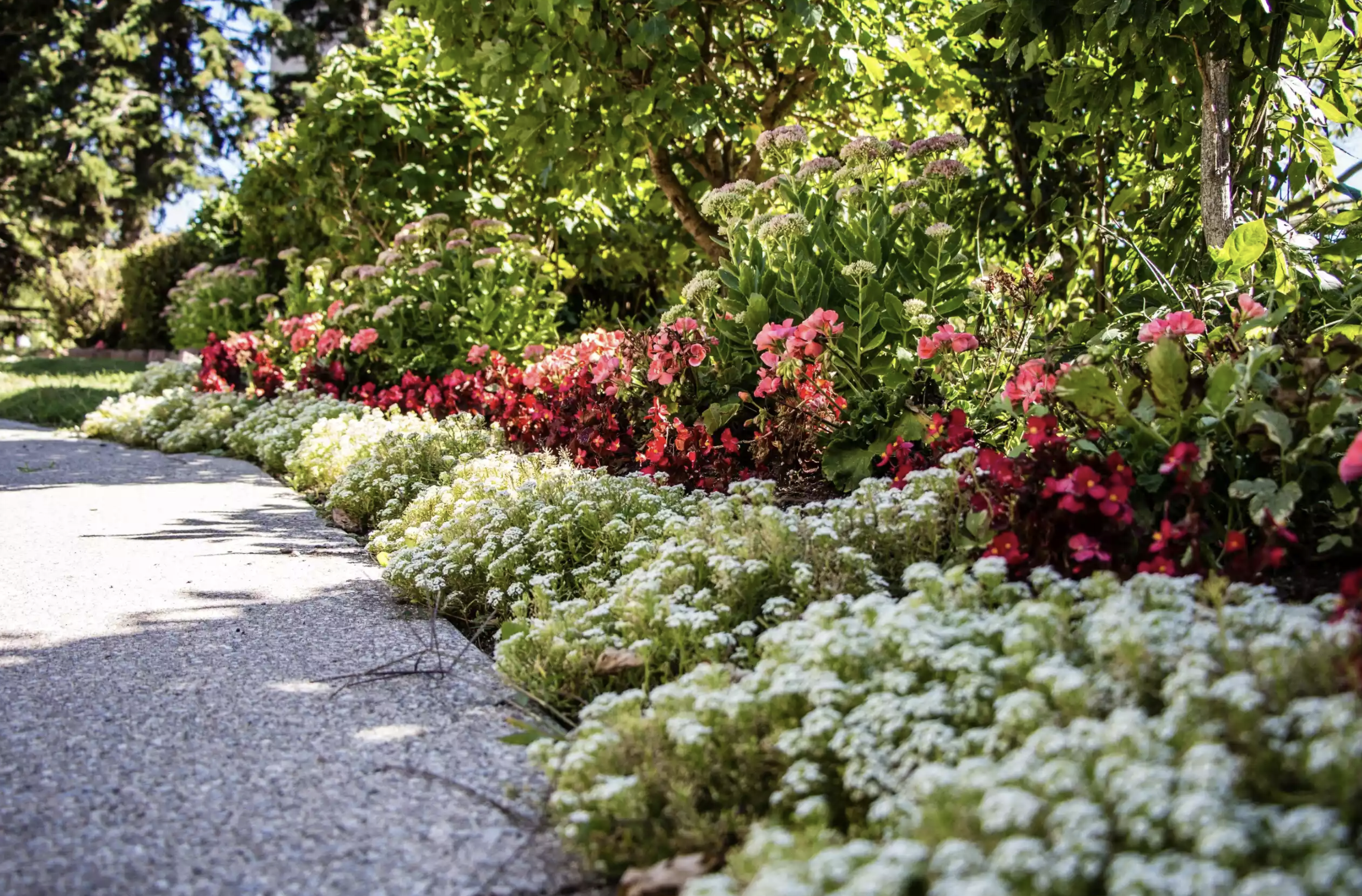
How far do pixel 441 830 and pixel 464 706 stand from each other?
1.92ft

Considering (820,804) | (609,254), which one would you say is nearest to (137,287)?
(609,254)

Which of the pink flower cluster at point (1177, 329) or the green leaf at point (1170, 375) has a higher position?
the pink flower cluster at point (1177, 329)

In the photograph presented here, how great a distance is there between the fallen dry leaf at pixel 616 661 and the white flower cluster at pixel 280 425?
409cm

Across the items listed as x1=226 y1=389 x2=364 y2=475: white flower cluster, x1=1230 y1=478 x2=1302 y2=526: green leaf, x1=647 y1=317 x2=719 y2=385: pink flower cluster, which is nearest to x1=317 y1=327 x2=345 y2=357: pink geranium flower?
x1=226 y1=389 x2=364 y2=475: white flower cluster

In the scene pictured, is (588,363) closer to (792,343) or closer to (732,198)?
(732,198)

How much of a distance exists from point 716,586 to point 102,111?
76.2 feet

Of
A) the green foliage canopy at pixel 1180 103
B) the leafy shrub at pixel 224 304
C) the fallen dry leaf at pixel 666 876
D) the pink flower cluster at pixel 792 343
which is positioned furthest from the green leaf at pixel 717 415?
the leafy shrub at pixel 224 304

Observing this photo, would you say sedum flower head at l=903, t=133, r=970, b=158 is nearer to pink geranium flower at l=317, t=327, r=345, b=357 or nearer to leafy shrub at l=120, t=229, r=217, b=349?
pink geranium flower at l=317, t=327, r=345, b=357

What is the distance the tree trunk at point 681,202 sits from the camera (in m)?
6.54

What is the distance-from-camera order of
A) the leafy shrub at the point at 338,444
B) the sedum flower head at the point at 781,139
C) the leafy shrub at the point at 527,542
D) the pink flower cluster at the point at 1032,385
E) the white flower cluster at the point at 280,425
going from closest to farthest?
the pink flower cluster at the point at 1032,385
the leafy shrub at the point at 527,542
the sedum flower head at the point at 781,139
the leafy shrub at the point at 338,444
the white flower cluster at the point at 280,425

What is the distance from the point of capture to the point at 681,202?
660cm

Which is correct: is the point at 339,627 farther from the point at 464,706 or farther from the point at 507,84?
the point at 507,84

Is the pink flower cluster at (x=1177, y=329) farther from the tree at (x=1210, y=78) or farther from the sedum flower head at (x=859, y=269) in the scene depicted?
the sedum flower head at (x=859, y=269)

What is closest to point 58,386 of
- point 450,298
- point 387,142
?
point 387,142
